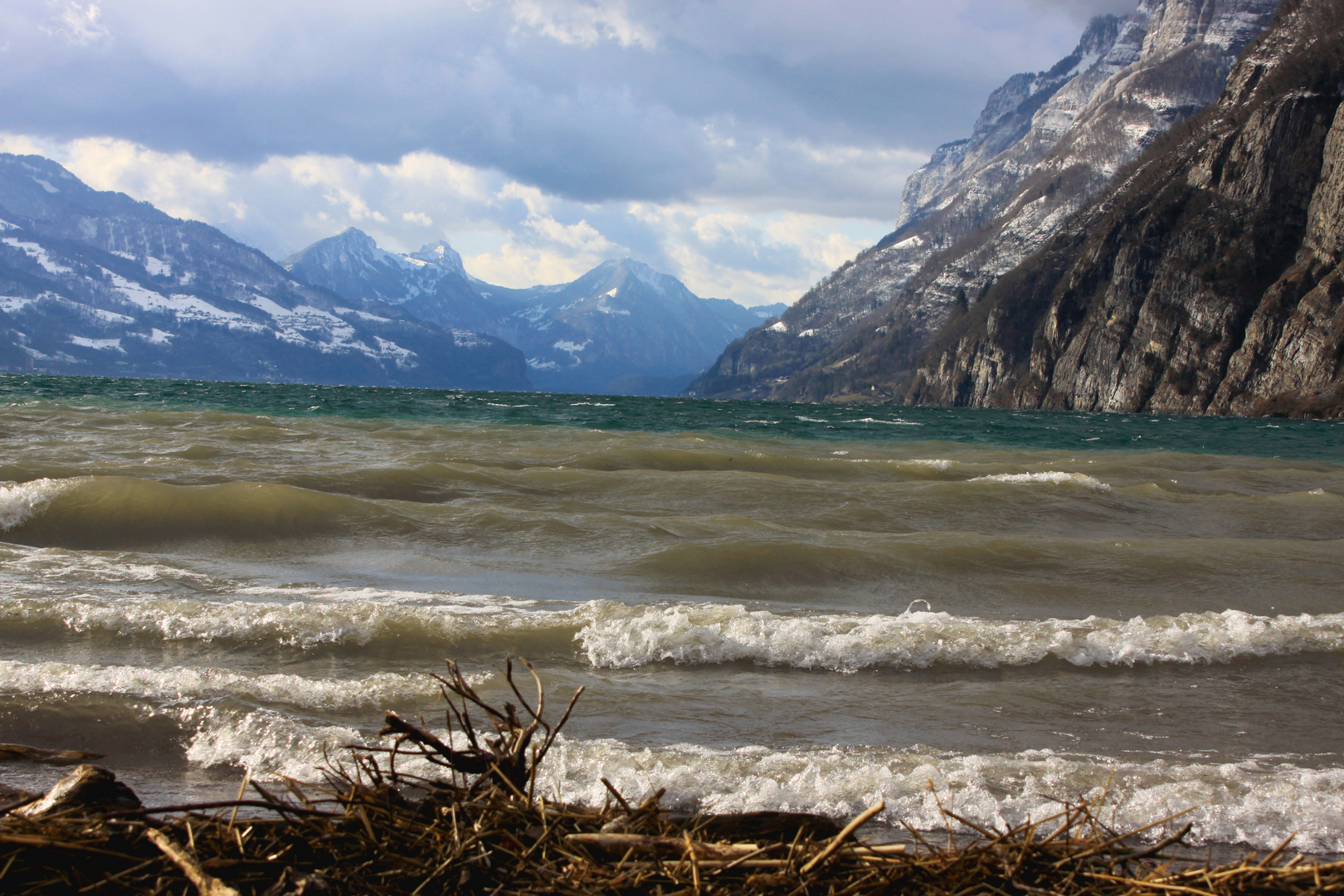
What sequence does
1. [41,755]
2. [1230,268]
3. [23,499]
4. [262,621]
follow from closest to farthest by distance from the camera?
[41,755] < [262,621] < [23,499] < [1230,268]

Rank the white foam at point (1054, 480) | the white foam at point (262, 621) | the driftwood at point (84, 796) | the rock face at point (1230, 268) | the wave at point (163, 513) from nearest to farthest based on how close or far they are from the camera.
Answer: the driftwood at point (84, 796)
the white foam at point (262, 621)
the wave at point (163, 513)
the white foam at point (1054, 480)
the rock face at point (1230, 268)

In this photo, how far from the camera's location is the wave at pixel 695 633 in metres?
6.05

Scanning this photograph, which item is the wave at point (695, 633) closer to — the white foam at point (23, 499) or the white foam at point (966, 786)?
the white foam at point (966, 786)

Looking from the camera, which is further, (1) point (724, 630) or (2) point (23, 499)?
(2) point (23, 499)

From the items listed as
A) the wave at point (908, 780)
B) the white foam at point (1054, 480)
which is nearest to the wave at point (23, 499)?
the wave at point (908, 780)

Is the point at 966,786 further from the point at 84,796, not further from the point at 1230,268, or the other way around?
the point at 1230,268

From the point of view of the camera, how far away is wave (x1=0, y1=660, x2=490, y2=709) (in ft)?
15.6

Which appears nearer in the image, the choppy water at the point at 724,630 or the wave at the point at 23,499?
the choppy water at the point at 724,630

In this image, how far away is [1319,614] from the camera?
301 inches

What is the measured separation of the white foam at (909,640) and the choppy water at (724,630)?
0.10 feet

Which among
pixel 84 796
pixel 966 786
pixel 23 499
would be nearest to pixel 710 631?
pixel 966 786

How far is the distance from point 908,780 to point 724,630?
2532mm

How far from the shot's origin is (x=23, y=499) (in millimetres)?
10570

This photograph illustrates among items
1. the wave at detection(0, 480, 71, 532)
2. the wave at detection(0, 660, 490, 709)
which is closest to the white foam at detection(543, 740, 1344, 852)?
the wave at detection(0, 660, 490, 709)
